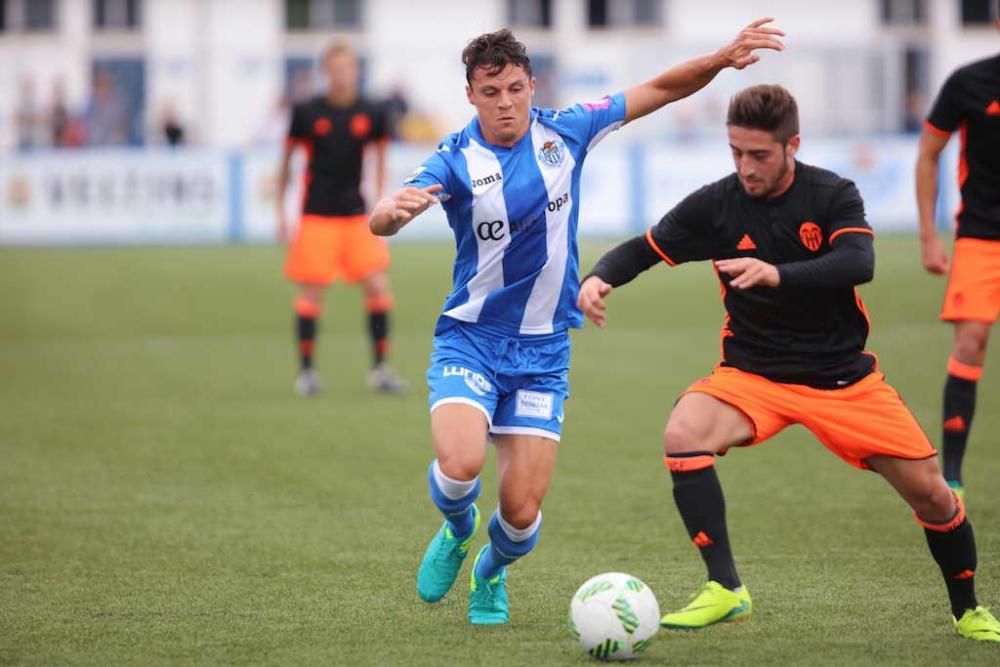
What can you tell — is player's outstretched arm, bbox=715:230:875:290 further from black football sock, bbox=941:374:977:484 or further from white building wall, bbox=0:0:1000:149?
white building wall, bbox=0:0:1000:149

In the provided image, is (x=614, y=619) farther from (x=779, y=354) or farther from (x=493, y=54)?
(x=493, y=54)

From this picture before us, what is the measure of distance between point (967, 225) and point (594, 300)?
2.98 m

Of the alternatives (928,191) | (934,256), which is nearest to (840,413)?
(934,256)

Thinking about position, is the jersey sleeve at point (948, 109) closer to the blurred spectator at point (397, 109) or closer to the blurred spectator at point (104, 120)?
the blurred spectator at point (397, 109)

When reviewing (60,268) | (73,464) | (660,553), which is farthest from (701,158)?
(660,553)

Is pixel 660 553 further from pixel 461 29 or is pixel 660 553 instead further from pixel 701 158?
pixel 461 29

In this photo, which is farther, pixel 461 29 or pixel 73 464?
pixel 461 29

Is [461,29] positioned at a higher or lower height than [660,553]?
higher

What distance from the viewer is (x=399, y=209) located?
520 centimetres

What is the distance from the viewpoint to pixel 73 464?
9016mm

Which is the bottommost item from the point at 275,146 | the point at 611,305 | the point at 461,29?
the point at 611,305

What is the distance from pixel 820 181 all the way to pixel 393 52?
30.0 metres

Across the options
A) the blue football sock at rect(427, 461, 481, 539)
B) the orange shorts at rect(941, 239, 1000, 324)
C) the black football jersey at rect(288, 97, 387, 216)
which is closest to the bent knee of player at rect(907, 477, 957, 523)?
the blue football sock at rect(427, 461, 481, 539)

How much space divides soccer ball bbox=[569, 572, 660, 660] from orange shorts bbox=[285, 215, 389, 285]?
23.3 ft
